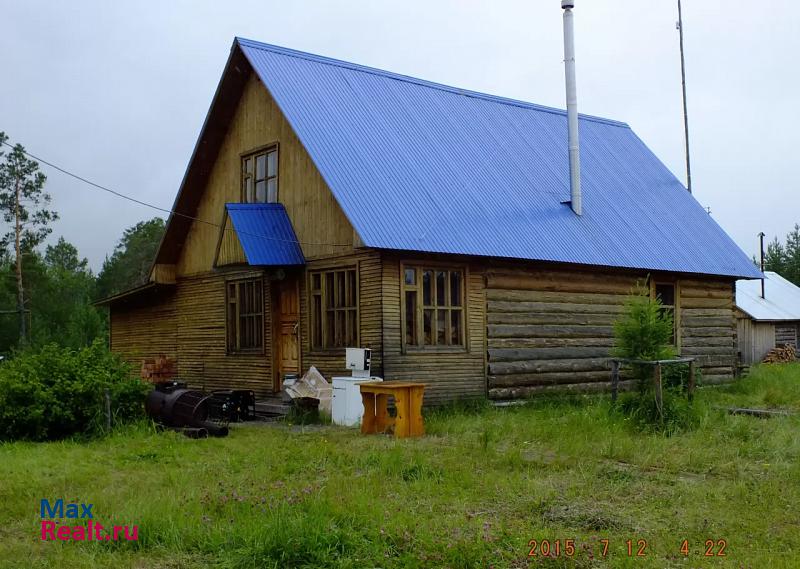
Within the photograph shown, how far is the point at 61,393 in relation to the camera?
1221 cm

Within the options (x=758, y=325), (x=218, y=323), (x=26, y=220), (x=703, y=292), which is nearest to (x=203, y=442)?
(x=218, y=323)

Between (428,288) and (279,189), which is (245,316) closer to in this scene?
(279,189)

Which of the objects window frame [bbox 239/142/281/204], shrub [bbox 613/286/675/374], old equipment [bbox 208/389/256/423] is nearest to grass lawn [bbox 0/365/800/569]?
shrub [bbox 613/286/675/374]

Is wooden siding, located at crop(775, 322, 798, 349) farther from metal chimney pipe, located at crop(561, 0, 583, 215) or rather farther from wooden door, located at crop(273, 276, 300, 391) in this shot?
wooden door, located at crop(273, 276, 300, 391)

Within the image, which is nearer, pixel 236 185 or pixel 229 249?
pixel 229 249

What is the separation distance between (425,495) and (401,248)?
6591mm

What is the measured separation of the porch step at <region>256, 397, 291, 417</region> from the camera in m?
15.6

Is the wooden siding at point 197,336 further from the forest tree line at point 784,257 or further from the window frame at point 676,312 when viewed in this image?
the forest tree line at point 784,257

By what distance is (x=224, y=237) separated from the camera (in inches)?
653

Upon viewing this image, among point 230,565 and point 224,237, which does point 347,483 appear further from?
point 224,237

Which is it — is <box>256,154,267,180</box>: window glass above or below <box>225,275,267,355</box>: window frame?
above

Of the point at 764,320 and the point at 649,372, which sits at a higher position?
the point at 764,320

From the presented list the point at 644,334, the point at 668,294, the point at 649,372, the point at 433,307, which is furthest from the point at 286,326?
the point at 668,294

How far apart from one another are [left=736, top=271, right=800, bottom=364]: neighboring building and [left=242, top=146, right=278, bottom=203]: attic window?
79.4 feet
